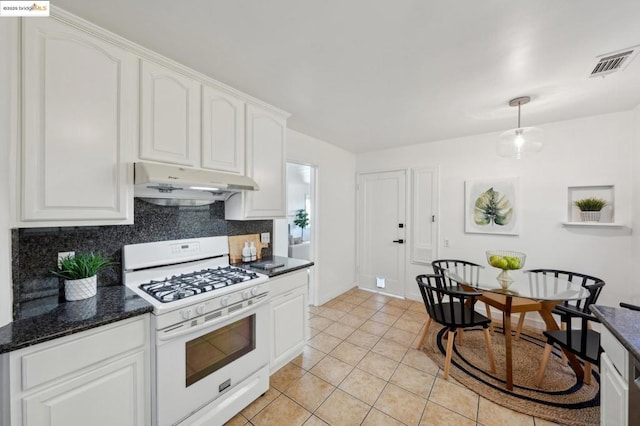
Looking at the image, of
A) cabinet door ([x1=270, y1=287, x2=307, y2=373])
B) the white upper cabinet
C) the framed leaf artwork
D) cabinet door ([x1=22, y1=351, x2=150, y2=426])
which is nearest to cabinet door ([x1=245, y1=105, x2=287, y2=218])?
the white upper cabinet

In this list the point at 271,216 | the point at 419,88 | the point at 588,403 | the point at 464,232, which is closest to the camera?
the point at 588,403

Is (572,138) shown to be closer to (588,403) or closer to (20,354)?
(588,403)

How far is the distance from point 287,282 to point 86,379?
133 cm

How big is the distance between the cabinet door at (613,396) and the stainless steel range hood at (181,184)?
2.32 metres

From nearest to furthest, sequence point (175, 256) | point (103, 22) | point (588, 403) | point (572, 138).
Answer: point (103, 22), point (588, 403), point (175, 256), point (572, 138)

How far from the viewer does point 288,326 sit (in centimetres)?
223

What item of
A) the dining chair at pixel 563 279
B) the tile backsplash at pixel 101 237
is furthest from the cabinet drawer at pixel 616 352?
the tile backsplash at pixel 101 237

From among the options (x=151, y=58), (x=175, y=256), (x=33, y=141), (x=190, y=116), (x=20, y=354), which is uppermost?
(x=151, y=58)

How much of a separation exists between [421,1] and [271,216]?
1.94 metres

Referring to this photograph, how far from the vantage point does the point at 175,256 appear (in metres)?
1.95

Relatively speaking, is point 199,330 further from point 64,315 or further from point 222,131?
point 222,131

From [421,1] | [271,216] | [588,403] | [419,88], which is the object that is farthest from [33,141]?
[588,403]

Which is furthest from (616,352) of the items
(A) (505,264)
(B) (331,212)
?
(B) (331,212)

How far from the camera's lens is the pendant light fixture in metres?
2.13
